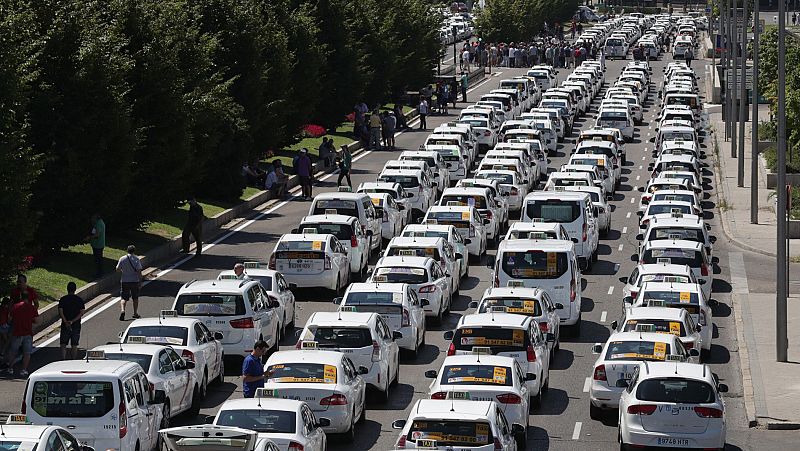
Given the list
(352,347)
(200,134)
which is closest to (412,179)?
(200,134)

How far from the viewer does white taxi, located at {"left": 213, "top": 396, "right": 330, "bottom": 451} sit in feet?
72.0

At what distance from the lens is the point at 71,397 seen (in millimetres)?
22656

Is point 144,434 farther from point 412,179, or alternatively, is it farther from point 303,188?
point 303,188

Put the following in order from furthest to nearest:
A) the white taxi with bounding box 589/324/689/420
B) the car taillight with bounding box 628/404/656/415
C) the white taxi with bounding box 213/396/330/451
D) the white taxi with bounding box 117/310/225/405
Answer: the white taxi with bounding box 117/310/225/405
the white taxi with bounding box 589/324/689/420
the car taillight with bounding box 628/404/656/415
the white taxi with bounding box 213/396/330/451

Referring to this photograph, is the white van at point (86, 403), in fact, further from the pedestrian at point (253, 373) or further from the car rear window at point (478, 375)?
the car rear window at point (478, 375)

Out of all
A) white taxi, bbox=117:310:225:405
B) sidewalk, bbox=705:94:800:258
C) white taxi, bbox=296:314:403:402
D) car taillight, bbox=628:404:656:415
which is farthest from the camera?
sidewalk, bbox=705:94:800:258

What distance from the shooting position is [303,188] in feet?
185

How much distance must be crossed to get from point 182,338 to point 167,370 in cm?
198

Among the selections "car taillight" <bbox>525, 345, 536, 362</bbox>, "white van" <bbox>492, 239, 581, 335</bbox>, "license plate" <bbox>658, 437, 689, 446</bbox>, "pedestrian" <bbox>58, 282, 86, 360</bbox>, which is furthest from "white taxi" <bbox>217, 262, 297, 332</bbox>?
"license plate" <bbox>658, 437, 689, 446</bbox>

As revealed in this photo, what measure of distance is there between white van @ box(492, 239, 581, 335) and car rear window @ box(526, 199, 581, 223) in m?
6.90

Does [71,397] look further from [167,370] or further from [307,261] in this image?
[307,261]

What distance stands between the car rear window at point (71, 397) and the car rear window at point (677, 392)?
745cm

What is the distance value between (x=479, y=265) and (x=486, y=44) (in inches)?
3136

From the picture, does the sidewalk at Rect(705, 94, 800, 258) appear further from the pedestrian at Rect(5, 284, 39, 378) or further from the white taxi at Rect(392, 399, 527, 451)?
the white taxi at Rect(392, 399, 527, 451)
